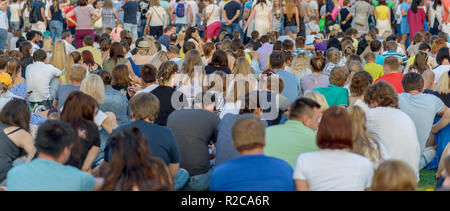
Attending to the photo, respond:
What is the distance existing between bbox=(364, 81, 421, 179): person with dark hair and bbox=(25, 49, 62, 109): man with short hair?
5523 mm

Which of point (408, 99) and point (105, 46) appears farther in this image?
point (105, 46)

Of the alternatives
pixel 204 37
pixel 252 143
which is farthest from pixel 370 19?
pixel 252 143

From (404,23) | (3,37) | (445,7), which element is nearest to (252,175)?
(3,37)

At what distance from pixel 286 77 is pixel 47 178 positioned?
15.8 ft

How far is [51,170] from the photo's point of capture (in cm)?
408

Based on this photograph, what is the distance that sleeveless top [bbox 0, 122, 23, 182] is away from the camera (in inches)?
215

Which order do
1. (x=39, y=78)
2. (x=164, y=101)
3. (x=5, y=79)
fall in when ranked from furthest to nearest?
1. (x=39, y=78)
2. (x=5, y=79)
3. (x=164, y=101)

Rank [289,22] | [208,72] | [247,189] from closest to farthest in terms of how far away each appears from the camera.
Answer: [247,189]
[208,72]
[289,22]

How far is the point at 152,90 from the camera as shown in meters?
7.16

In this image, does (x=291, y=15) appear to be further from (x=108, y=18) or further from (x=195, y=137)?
(x=195, y=137)

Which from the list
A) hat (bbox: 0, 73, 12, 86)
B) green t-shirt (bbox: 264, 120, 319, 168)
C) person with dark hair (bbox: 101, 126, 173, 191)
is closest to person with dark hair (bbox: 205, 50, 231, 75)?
hat (bbox: 0, 73, 12, 86)

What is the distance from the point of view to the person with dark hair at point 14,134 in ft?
17.9

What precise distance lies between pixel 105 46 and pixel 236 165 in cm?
757
